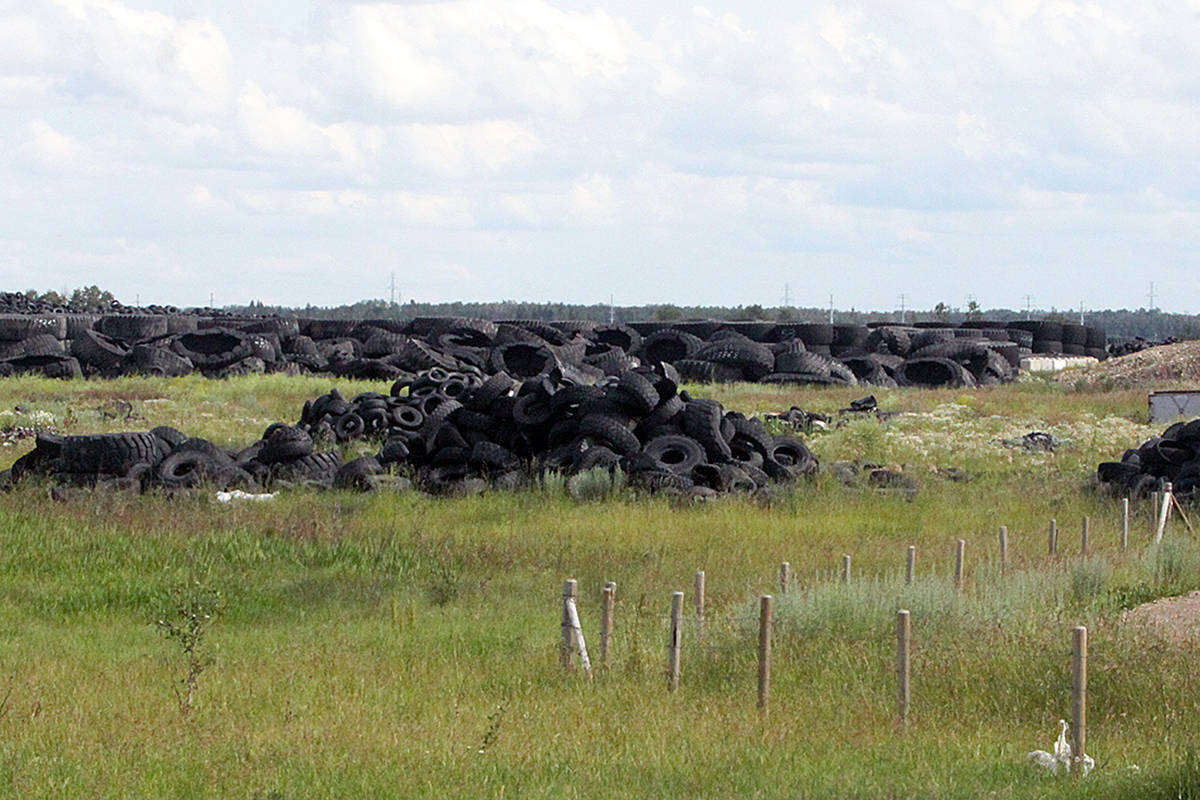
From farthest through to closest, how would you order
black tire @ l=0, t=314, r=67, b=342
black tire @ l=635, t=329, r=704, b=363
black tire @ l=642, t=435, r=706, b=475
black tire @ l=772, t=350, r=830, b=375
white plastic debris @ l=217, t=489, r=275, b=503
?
black tire @ l=635, t=329, r=704, b=363 → black tire @ l=0, t=314, r=67, b=342 → black tire @ l=772, t=350, r=830, b=375 → black tire @ l=642, t=435, r=706, b=475 → white plastic debris @ l=217, t=489, r=275, b=503

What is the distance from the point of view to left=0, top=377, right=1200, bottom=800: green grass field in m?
8.02

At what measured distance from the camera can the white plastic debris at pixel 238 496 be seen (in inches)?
775

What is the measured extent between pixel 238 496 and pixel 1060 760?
1389cm

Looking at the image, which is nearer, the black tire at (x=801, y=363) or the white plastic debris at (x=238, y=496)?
the white plastic debris at (x=238, y=496)

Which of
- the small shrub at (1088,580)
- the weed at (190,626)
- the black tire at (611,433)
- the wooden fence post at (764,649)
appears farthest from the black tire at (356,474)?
the wooden fence post at (764,649)

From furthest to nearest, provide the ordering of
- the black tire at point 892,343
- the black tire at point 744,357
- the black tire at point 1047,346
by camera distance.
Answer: the black tire at point 1047,346 → the black tire at point 892,343 → the black tire at point 744,357

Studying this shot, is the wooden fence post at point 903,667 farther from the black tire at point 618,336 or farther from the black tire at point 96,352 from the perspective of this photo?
the black tire at point 618,336

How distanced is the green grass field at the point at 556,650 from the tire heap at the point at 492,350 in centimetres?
1865

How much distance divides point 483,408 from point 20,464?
6.56 metres

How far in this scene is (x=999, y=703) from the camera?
9688 mm

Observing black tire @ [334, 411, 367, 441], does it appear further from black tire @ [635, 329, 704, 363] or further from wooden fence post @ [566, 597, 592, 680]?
black tire @ [635, 329, 704, 363]

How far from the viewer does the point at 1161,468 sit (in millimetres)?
21547

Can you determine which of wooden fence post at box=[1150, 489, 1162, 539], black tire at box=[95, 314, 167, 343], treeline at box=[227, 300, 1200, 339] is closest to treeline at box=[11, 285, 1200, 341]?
treeline at box=[227, 300, 1200, 339]

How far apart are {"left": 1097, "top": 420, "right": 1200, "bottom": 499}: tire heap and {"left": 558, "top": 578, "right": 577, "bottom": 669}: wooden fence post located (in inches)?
483
